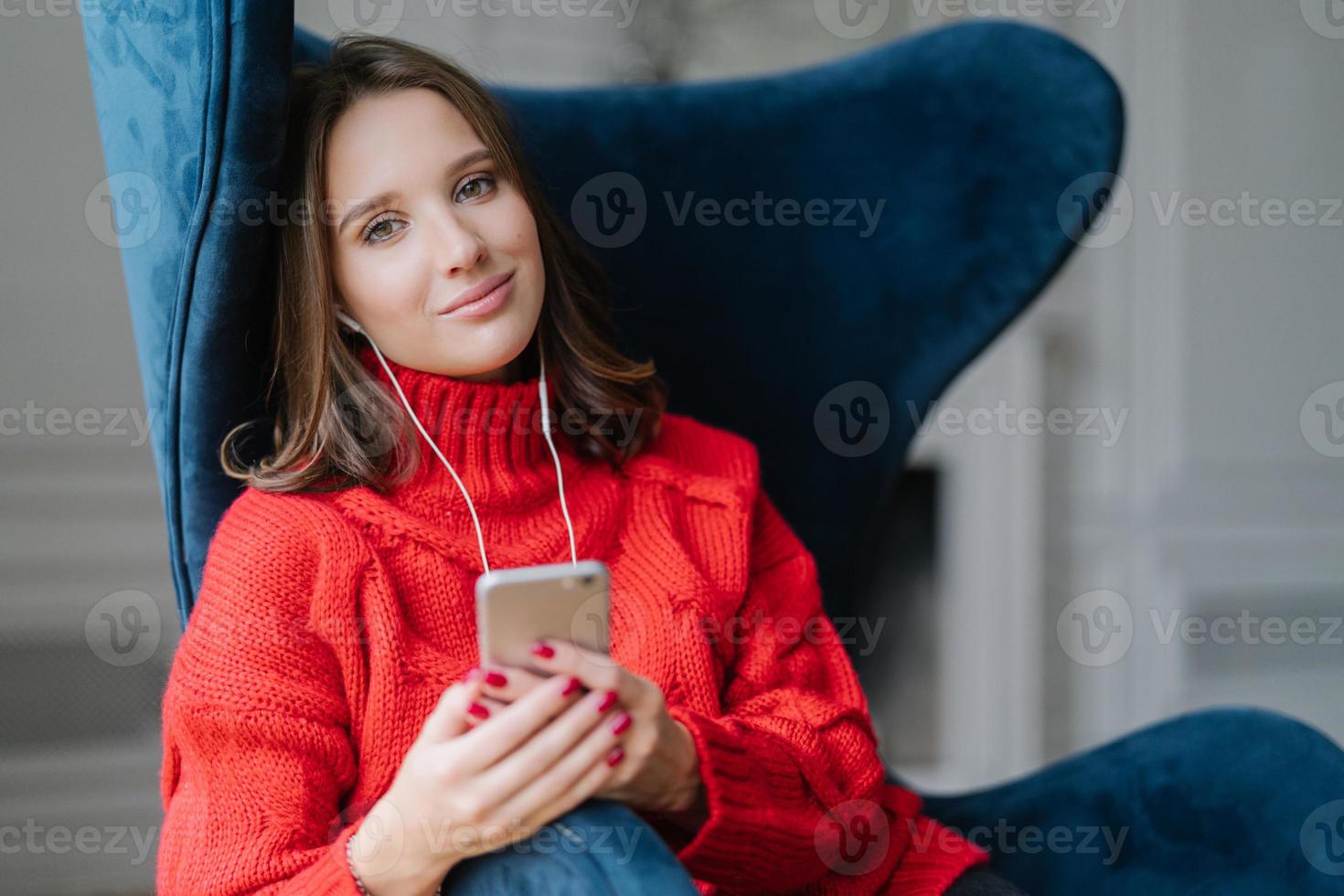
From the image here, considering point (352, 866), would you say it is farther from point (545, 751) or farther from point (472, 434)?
point (472, 434)

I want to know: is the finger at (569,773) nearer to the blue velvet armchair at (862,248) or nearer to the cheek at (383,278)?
the cheek at (383,278)

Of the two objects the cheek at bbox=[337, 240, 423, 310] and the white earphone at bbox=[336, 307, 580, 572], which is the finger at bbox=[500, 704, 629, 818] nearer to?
the white earphone at bbox=[336, 307, 580, 572]

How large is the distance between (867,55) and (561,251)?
467 millimetres

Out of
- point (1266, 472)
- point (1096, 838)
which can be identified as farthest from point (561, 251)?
point (1266, 472)

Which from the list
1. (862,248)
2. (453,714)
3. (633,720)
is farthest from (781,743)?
(862,248)

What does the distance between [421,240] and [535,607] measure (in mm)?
400

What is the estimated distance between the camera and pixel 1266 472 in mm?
2406

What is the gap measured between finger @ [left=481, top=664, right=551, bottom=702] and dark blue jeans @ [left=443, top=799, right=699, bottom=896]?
0.08 metres

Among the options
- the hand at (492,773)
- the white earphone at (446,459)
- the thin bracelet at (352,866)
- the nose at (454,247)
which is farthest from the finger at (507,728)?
the nose at (454,247)

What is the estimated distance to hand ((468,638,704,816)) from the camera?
73cm

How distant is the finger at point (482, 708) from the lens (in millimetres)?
731

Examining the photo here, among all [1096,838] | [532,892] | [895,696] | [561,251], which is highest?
[561,251]

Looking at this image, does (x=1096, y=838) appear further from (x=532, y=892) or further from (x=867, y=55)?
(x=867, y=55)

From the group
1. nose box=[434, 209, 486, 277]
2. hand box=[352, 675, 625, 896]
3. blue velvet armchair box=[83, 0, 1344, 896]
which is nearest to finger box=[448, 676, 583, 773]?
hand box=[352, 675, 625, 896]
